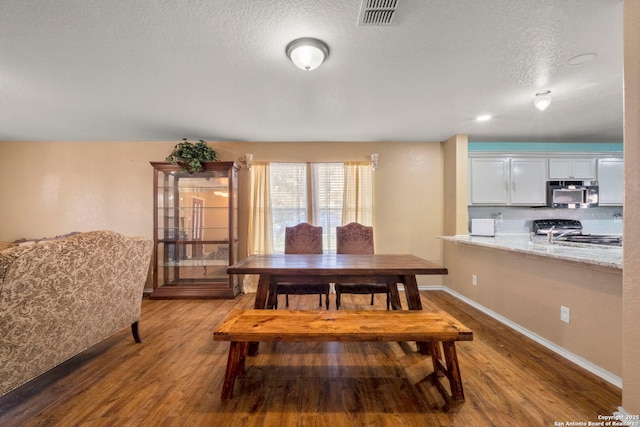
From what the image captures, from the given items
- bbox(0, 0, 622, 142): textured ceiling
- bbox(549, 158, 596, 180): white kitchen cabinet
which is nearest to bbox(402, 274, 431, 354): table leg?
bbox(0, 0, 622, 142): textured ceiling

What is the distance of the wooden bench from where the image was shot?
1.42 m

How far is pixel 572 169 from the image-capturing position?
3.74 metres

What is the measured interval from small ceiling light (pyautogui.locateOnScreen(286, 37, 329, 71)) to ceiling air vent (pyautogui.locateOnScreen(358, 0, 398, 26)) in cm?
31

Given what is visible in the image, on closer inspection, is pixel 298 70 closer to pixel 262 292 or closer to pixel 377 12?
pixel 377 12

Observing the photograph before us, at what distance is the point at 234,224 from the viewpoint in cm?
362

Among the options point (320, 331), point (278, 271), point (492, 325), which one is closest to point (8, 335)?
point (278, 271)

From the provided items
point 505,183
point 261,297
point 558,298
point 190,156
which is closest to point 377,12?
point 261,297

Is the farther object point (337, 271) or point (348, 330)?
point (337, 271)

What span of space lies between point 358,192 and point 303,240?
1302mm

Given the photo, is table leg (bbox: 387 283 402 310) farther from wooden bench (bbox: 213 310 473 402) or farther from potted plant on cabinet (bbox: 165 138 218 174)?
potted plant on cabinet (bbox: 165 138 218 174)

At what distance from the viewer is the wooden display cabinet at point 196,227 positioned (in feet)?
11.6

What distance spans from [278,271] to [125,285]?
1.22 metres

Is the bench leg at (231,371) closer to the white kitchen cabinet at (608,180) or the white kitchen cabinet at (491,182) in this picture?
the white kitchen cabinet at (491,182)

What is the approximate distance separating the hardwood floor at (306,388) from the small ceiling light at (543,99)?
2149mm
